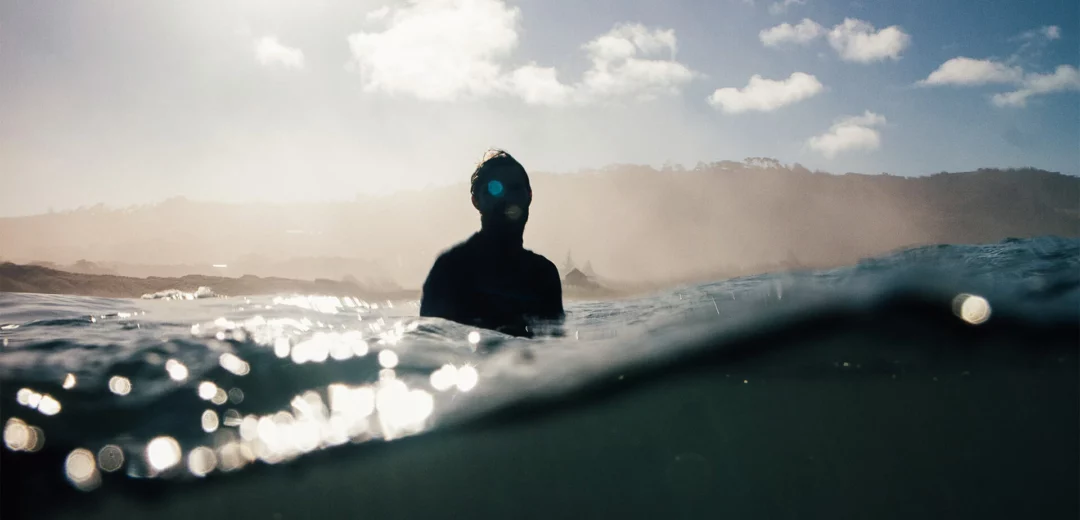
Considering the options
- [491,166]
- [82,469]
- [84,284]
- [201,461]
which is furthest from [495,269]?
[84,284]

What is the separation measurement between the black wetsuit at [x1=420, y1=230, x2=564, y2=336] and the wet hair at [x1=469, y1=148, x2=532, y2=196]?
0.41 metres

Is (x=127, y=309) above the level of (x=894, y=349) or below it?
above

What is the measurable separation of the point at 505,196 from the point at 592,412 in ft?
6.63

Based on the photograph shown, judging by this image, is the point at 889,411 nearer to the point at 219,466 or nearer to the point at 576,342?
the point at 576,342

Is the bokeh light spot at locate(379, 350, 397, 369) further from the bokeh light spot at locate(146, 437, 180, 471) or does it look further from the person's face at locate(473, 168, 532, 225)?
the bokeh light spot at locate(146, 437, 180, 471)

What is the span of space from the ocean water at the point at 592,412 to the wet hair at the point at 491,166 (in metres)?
1.27

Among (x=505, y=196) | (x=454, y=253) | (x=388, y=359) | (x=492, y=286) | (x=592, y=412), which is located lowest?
(x=592, y=412)

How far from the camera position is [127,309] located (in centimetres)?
714

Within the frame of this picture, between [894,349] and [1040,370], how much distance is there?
5.23 feet

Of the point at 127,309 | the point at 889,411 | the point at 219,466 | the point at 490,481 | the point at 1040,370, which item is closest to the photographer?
the point at 219,466

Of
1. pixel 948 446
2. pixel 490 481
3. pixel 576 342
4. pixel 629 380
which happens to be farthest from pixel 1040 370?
pixel 490 481

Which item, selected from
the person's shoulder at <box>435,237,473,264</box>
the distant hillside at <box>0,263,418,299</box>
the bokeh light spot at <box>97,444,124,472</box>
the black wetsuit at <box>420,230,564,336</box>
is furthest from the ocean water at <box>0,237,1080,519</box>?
the distant hillside at <box>0,263,418,299</box>

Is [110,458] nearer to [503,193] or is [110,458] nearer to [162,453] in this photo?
[162,453]

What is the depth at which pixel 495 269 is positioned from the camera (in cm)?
472
